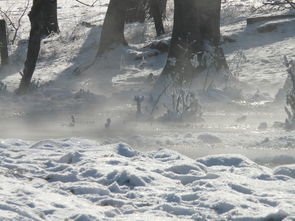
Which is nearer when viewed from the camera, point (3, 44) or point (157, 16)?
point (3, 44)

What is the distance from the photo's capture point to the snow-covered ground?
13.6 ft

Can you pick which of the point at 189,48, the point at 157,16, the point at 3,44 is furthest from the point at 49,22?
the point at 189,48

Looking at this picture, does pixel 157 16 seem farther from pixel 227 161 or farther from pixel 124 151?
pixel 227 161

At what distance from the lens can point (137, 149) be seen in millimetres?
6672

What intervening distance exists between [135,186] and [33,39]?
7146 mm

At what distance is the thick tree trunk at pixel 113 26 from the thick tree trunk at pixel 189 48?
2961 mm

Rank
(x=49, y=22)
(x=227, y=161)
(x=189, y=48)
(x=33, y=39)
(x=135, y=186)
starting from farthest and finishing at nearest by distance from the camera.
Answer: (x=49, y=22) < (x=189, y=48) < (x=33, y=39) < (x=227, y=161) < (x=135, y=186)

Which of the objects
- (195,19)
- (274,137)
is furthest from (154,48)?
(274,137)

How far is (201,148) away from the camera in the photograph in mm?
6695

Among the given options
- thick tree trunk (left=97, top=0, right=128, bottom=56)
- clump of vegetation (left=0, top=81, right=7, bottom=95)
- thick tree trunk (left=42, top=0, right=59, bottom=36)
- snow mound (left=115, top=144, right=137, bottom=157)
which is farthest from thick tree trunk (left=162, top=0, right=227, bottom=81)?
thick tree trunk (left=42, top=0, right=59, bottom=36)

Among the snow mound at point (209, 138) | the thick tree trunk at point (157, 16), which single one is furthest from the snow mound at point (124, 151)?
the thick tree trunk at point (157, 16)

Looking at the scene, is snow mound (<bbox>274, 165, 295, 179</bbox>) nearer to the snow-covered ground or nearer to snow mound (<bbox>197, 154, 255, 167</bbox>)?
the snow-covered ground

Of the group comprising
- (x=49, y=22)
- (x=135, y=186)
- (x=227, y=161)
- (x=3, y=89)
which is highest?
(x=49, y=22)

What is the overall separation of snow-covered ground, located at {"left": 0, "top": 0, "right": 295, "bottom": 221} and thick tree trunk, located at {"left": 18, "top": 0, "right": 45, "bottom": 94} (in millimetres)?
283
